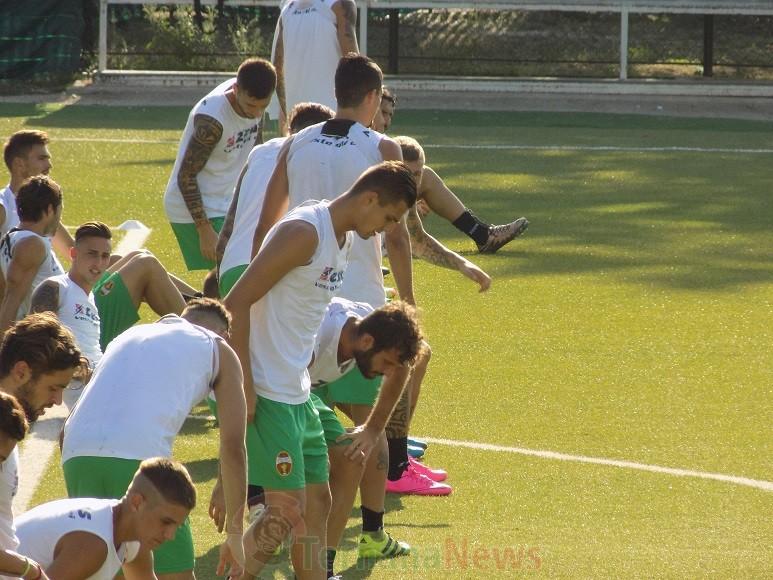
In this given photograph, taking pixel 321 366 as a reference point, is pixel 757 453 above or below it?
below

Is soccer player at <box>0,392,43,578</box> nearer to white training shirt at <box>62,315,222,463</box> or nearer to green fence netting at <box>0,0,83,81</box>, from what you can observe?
white training shirt at <box>62,315,222,463</box>

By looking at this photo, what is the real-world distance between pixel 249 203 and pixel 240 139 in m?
2.18

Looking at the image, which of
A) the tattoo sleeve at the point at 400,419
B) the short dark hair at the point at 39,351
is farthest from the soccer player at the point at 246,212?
the short dark hair at the point at 39,351

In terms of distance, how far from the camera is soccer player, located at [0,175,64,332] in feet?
25.7

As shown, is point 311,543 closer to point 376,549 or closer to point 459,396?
point 376,549

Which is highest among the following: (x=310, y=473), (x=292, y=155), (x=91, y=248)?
(x=292, y=155)

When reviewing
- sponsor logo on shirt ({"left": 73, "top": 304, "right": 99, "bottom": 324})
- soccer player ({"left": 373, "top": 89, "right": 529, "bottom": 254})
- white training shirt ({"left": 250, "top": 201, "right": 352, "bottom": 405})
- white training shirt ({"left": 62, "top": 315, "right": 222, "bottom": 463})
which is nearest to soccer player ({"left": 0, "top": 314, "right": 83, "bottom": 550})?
white training shirt ({"left": 62, "top": 315, "right": 222, "bottom": 463})

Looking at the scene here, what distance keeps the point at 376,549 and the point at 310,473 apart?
76 centimetres

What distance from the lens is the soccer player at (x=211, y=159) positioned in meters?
9.16

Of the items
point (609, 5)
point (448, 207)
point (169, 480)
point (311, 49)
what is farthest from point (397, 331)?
point (609, 5)

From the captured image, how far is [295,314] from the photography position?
18.7 ft

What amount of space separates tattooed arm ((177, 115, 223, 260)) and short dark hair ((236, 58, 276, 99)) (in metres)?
0.42

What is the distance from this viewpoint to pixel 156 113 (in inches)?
974

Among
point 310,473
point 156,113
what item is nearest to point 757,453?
point 310,473
